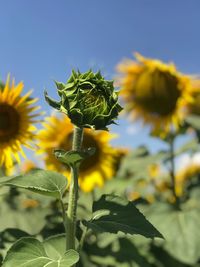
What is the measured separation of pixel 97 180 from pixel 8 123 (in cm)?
106

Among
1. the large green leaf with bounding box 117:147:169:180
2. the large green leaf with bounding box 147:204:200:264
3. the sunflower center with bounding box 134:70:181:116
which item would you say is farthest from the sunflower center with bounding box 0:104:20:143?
the sunflower center with bounding box 134:70:181:116

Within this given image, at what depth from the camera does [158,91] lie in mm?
4281

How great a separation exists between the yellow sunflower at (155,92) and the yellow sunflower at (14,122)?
1.54m

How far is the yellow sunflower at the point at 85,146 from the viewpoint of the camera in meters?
3.72

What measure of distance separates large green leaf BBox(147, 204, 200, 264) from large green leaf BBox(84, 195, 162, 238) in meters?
1.06

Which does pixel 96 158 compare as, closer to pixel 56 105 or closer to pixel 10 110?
pixel 10 110

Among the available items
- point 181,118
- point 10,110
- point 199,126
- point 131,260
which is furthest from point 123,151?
point 131,260

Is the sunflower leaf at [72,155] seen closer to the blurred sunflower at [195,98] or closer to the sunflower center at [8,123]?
the sunflower center at [8,123]

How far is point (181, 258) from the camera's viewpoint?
8.92ft

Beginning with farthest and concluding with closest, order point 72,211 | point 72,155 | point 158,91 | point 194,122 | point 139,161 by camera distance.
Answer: point 158,91
point 139,161
point 194,122
point 72,211
point 72,155

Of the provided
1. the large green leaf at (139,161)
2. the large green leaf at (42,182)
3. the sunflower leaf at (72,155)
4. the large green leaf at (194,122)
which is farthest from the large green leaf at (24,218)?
the large green leaf at (194,122)

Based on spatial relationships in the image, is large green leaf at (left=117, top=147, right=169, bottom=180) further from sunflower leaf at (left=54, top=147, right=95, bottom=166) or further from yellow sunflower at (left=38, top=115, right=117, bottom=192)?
sunflower leaf at (left=54, top=147, right=95, bottom=166)

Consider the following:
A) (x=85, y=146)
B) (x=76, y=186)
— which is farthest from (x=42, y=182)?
(x=85, y=146)

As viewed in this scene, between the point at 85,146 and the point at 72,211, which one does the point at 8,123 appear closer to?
the point at 85,146
